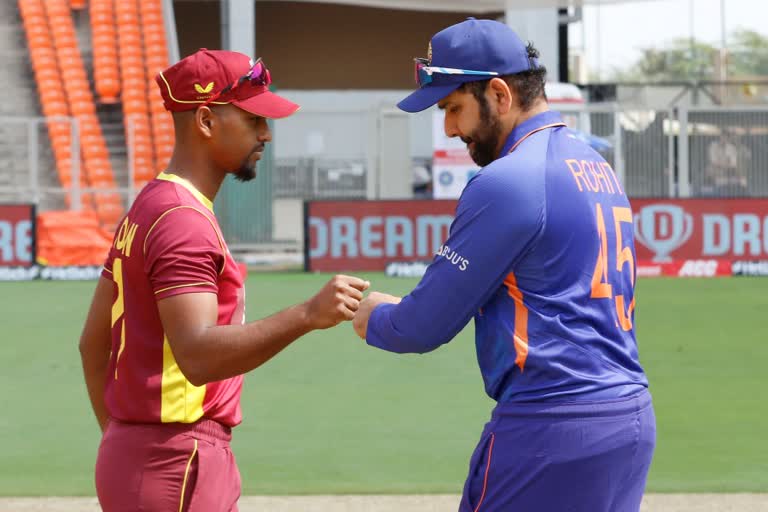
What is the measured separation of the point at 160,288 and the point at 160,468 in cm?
54

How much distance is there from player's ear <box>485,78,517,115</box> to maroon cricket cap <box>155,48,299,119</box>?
1.97 feet

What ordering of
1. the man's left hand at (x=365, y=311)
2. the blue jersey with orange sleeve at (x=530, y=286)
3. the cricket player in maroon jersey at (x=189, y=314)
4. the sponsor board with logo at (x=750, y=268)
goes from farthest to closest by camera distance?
the sponsor board with logo at (x=750, y=268), the man's left hand at (x=365, y=311), the cricket player in maroon jersey at (x=189, y=314), the blue jersey with orange sleeve at (x=530, y=286)

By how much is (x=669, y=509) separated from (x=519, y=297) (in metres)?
3.89

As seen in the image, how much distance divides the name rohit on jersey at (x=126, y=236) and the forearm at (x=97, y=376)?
399 mm

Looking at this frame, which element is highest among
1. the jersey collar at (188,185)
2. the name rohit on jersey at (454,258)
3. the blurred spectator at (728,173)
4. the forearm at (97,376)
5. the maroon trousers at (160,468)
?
the blurred spectator at (728,173)

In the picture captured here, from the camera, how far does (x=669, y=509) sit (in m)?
6.89

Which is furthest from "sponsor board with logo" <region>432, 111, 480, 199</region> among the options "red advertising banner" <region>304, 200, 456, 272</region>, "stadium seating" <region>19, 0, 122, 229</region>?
"stadium seating" <region>19, 0, 122, 229</region>

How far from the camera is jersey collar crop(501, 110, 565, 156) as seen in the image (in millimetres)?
3523

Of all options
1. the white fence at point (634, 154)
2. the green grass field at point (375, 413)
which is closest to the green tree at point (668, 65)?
the white fence at point (634, 154)

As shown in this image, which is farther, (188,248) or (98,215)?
(98,215)

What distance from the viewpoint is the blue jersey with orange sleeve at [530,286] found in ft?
10.9

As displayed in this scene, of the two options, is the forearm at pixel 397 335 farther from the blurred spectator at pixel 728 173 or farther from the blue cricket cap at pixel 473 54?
the blurred spectator at pixel 728 173

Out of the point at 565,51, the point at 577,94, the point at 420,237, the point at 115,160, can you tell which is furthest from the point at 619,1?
the point at 565,51

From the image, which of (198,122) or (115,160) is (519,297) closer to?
(198,122)
